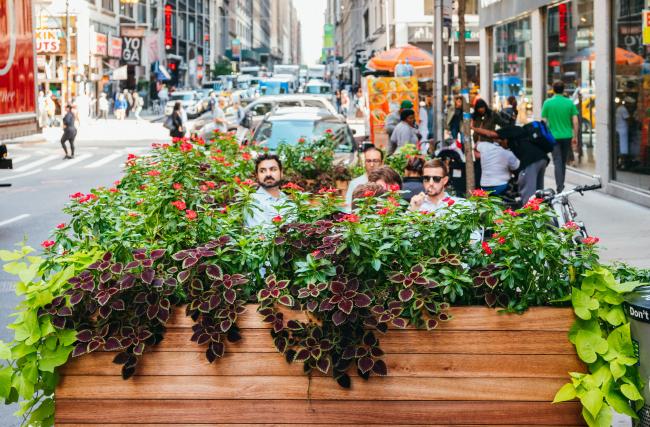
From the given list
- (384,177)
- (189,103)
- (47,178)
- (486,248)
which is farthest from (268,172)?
(189,103)

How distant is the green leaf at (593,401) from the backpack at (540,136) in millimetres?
9845

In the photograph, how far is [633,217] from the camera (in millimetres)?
16016

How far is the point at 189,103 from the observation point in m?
63.7

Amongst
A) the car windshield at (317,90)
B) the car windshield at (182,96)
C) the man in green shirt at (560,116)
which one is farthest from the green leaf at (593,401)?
the car windshield at (317,90)

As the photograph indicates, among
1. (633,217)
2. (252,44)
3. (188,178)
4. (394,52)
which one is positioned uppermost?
(252,44)

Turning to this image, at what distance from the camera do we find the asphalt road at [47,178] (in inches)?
574

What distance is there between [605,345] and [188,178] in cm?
426

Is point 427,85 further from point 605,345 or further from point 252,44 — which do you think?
point 252,44

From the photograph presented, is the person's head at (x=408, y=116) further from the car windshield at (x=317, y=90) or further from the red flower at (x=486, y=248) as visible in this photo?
the car windshield at (x=317, y=90)

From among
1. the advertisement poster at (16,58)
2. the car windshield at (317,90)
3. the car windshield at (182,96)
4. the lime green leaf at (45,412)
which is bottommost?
the lime green leaf at (45,412)

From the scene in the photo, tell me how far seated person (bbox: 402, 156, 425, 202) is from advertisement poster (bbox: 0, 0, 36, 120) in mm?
5841

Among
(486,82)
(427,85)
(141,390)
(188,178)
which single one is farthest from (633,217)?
(427,85)

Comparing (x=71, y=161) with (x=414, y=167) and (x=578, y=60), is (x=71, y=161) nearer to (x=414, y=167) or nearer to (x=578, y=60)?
(x=578, y=60)

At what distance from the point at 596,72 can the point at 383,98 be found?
8369mm
